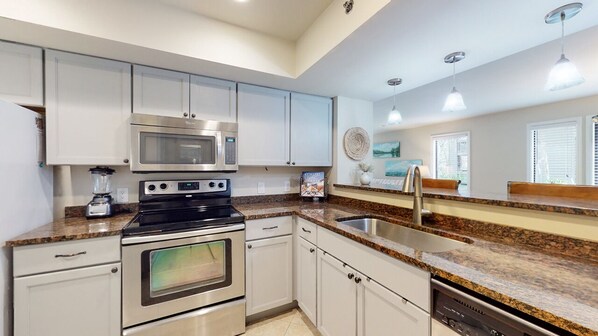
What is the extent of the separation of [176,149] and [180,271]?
3.09 ft

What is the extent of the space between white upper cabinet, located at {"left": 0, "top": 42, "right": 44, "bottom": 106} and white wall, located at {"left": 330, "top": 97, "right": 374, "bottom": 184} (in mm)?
2435

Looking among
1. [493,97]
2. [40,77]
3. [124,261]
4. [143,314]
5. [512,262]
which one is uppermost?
[493,97]

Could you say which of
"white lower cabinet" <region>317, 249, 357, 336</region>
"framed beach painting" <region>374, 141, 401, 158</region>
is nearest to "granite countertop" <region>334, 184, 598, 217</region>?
"white lower cabinet" <region>317, 249, 357, 336</region>

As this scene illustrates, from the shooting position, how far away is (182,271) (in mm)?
1658

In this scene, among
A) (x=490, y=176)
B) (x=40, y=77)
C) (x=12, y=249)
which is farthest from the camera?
(x=490, y=176)

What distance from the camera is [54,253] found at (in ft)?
4.45

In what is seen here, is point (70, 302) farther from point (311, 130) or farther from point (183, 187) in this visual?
point (311, 130)

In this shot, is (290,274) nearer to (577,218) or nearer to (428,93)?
(577,218)

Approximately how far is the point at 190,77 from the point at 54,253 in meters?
1.52

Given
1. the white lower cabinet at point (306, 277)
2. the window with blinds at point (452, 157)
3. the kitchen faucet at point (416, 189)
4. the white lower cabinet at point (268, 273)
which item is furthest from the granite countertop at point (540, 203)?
the window with blinds at point (452, 157)

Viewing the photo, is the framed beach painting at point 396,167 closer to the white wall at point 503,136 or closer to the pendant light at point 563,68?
the white wall at point 503,136

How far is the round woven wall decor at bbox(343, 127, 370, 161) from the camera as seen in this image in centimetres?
271

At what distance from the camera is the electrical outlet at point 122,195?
199 cm

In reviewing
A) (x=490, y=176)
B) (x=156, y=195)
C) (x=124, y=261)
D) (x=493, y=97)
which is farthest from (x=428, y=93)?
(x=124, y=261)
